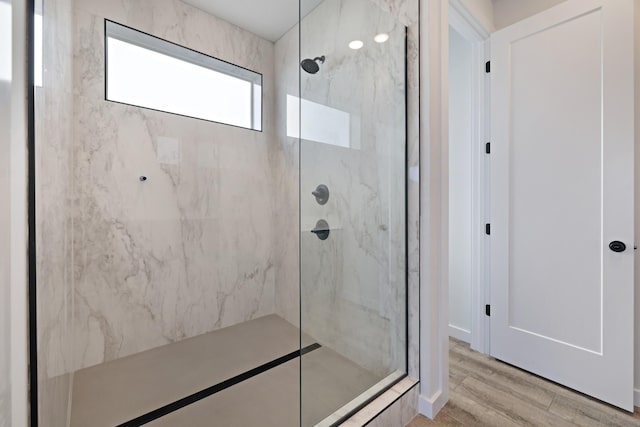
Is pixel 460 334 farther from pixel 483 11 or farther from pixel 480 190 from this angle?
pixel 483 11

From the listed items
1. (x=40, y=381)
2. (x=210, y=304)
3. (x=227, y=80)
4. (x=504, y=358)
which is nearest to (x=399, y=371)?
(x=504, y=358)

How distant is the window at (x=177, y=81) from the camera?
6.57 feet

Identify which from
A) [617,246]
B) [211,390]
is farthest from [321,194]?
[617,246]

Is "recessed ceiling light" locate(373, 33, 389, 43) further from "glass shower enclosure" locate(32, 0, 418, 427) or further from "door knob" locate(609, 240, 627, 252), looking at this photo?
"door knob" locate(609, 240, 627, 252)

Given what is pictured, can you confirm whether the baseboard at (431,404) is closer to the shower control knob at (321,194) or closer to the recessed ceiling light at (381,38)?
the shower control knob at (321,194)

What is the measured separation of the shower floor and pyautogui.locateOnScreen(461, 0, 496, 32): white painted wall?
2.29m

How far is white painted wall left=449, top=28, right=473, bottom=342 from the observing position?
229cm

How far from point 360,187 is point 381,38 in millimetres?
814

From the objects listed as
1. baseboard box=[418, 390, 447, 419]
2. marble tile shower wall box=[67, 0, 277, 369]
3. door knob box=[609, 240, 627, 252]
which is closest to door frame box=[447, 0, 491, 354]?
door knob box=[609, 240, 627, 252]

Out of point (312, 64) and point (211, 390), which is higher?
point (312, 64)

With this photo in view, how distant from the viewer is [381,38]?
1.50 m

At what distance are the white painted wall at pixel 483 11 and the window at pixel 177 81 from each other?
1824 millimetres

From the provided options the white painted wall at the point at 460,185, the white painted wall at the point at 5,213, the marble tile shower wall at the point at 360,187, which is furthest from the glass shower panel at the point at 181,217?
the white painted wall at the point at 460,185

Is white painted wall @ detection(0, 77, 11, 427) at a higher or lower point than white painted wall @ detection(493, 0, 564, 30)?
lower
